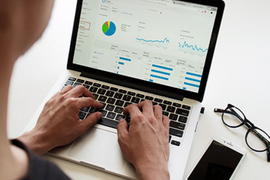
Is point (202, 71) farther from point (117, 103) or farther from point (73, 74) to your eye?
point (73, 74)

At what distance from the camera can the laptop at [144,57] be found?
3.12 ft

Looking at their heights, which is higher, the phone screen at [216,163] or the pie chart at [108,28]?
the pie chart at [108,28]

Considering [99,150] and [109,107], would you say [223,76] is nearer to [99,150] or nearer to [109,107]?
[109,107]

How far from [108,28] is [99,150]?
0.42m

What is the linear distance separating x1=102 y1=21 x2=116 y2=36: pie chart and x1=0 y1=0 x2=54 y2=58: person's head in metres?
0.62

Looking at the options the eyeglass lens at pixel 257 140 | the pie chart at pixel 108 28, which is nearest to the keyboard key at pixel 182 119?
the eyeglass lens at pixel 257 140

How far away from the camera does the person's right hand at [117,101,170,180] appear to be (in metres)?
0.77

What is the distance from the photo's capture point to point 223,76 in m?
1.15

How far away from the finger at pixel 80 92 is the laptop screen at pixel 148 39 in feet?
0.40

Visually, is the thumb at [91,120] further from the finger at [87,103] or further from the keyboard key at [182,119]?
the keyboard key at [182,119]

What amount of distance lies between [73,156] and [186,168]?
0.32m

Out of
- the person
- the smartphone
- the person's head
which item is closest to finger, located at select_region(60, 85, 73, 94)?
the person

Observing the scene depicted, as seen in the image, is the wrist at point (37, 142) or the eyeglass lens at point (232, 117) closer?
the wrist at point (37, 142)

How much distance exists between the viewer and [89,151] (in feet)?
2.81
